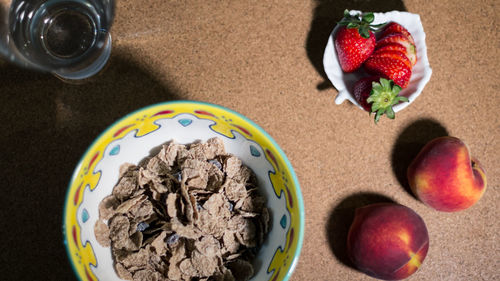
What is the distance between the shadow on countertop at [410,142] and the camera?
0.73 meters

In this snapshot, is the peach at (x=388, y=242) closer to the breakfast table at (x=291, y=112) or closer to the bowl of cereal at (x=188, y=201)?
the breakfast table at (x=291, y=112)

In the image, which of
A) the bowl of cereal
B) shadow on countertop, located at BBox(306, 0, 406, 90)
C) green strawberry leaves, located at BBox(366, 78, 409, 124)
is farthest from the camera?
shadow on countertop, located at BBox(306, 0, 406, 90)

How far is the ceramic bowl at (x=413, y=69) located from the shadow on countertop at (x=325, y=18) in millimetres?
29

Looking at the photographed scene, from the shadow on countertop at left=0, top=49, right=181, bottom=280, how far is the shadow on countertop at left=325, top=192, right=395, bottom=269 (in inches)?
13.7

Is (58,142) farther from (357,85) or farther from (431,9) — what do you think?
(431,9)

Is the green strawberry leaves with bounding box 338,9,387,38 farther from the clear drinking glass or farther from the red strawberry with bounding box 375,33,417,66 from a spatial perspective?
the clear drinking glass

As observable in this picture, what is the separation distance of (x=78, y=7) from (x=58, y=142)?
24 centimetres

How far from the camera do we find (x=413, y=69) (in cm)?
71

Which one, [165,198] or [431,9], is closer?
[165,198]

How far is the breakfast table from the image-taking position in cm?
69

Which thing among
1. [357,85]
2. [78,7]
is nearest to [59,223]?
[78,7]

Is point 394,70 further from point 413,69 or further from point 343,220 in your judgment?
point 343,220

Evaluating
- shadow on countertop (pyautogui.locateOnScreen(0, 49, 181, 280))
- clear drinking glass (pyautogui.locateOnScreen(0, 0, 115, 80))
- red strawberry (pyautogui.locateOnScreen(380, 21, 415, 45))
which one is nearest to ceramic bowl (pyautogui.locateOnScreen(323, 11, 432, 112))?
red strawberry (pyautogui.locateOnScreen(380, 21, 415, 45))

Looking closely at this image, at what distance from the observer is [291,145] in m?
0.71
